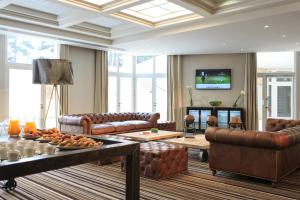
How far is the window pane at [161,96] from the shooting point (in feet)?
38.3

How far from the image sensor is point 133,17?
6965 mm

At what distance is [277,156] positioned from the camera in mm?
3885

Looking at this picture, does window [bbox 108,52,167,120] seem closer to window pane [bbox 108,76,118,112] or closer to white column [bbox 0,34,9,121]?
window pane [bbox 108,76,118,112]

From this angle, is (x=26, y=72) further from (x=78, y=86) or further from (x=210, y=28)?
(x=210, y=28)

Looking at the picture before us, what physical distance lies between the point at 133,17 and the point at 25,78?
12.0ft

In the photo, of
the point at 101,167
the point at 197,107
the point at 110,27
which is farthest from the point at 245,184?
the point at 197,107

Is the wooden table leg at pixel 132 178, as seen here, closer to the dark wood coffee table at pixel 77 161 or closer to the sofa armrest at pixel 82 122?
the dark wood coffee table at pixel 77 161

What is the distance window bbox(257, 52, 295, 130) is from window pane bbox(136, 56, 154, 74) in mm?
4193

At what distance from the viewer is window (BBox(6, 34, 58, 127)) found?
783 cm

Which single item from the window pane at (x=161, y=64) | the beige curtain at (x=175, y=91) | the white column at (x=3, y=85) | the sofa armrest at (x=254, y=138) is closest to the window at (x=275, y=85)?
the beige curtain at (x=175, y=91)

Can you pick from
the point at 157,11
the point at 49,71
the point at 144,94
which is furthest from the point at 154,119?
the point at 49,71

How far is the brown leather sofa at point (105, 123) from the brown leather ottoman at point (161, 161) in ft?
7.77

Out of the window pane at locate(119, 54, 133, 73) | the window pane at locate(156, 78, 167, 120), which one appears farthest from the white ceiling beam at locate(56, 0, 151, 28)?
the window pane at locate(156, 78, 167, 120)

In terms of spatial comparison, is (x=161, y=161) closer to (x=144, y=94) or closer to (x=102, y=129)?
(x=102, y=129)
